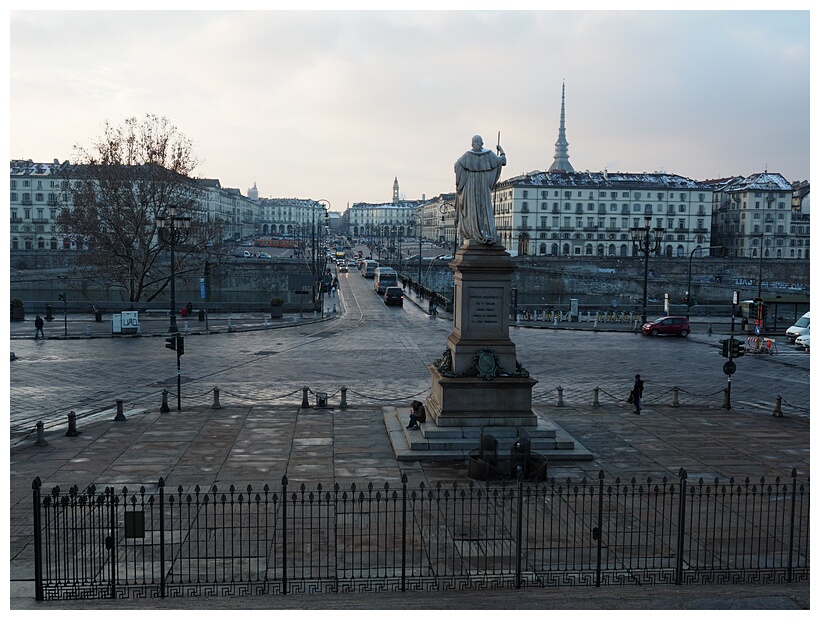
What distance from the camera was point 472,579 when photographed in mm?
9000

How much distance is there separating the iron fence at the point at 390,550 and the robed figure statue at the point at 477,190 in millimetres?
6382

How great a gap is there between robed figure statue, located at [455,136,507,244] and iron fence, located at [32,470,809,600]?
638 centimetres

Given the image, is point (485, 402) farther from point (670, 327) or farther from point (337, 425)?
point (670, 327)

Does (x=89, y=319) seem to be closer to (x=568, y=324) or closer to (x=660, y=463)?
(x=568, y=324)

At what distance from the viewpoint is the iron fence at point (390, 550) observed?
880 centimetres

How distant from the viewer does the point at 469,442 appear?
14.9 m

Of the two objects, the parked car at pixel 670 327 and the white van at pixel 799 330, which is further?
the parked car at pixel 670 327

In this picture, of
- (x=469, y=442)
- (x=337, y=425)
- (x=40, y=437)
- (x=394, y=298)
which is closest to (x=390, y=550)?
(x=469, y=442)

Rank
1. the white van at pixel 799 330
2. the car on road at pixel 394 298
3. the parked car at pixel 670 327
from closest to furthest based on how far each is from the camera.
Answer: the white van at pixel 799 330 < the parked car at pixel 670 327 < the car on road at pixel 394 298

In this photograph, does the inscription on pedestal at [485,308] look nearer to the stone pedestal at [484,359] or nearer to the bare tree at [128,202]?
the stone pedestal at [484,359]

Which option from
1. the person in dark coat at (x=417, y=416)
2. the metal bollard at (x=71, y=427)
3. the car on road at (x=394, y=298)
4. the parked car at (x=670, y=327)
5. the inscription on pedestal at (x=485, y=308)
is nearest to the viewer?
the inscription on pedestal at (x=485, y=308)

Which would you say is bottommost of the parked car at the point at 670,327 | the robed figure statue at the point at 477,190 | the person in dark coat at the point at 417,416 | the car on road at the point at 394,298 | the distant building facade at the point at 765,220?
the person in dark coat at the point at 417,416

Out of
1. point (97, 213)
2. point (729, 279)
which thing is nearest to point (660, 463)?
point (97, 213)

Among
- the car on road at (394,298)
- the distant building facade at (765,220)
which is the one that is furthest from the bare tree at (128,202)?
the distant building facade at (765,220)
